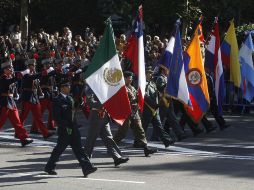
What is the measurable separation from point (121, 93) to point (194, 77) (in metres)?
3.90

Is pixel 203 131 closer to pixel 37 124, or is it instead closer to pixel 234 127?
pixel 234 127

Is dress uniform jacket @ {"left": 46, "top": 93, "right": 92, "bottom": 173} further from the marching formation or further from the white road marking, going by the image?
the white road marking

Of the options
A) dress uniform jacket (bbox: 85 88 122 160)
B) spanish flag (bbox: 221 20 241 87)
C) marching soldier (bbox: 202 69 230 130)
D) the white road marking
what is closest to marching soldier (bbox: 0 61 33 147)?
the white road marking

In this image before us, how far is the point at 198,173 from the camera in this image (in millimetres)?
12344

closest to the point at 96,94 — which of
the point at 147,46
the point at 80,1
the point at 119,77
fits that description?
the point at 119,77

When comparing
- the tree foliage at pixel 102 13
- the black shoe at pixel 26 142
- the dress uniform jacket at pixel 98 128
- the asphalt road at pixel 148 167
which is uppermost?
the tree foliage at pixel 102 13

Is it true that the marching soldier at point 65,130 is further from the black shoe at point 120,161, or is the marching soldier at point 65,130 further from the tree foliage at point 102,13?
the tree foliage at point 102,13

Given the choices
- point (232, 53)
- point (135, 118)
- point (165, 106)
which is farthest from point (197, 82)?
point (232, 53)

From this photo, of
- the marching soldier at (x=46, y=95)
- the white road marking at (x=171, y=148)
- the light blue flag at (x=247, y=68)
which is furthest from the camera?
the light blue flag at (x=247, y=68)

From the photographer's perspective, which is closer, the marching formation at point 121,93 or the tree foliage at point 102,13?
the marching formation at point 121,93

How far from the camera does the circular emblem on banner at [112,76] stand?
12773mm

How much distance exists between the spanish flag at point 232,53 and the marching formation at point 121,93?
30mm

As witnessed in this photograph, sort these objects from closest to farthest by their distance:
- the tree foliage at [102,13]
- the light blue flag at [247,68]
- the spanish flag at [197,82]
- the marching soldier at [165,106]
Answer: the marching soldier at [165,106] → the spanish flag at [197,82] → the light blue flag at [247,68] → the tree foliage at [102,13]

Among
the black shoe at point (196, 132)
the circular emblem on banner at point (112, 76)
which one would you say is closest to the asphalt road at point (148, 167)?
the black shoe at point (196, 132)
